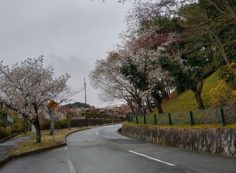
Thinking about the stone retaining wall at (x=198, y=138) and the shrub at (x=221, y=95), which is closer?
the stone retaining wall at (x=198, y=138)

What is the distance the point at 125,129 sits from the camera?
3525 centimetres

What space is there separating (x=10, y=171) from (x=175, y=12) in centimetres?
1153

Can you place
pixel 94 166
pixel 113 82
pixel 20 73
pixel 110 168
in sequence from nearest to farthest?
pixel 110 168 < pixel 94 166 < pixel 20 73 < pixel 113 82

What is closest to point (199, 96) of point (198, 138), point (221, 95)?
point (221, 95)

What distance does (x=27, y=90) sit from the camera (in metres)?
26.5

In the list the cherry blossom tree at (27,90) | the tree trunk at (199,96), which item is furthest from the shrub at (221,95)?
the cherry blossom tree at (27,90)

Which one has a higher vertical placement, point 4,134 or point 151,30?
point 151,30

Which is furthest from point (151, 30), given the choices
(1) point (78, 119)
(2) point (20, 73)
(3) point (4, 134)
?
(1) point (78, 119)

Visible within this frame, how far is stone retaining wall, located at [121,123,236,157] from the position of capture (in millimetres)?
13812

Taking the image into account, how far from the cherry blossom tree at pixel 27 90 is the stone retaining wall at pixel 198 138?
8.48 m

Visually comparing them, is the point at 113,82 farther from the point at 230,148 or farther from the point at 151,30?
the point at 230,148

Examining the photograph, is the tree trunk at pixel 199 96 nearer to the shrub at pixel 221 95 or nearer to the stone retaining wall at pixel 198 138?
the stone retaining wall at pixel 198 138

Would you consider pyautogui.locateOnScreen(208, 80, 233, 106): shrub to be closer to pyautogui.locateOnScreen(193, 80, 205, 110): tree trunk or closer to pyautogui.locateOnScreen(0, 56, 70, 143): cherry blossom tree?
pyautogui.locateOnScreen(193, 80, 205, 110): tree trunk

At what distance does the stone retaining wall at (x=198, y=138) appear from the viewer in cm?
1381
